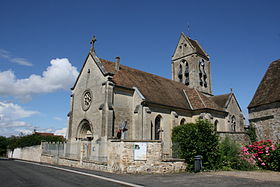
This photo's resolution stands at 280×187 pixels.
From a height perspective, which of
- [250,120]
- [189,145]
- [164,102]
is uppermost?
[164,102]

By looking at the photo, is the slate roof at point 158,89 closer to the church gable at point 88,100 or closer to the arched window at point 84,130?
the church gable at point 88,100

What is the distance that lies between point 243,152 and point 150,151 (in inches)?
264

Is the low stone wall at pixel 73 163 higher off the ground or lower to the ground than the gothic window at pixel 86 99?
lower

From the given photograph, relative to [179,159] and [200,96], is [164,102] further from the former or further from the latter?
[179,159]

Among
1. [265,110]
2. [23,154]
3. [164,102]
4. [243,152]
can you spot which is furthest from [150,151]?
[23,154]

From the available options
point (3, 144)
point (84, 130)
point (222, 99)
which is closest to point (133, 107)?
point (84, 130)

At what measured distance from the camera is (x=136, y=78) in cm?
2555

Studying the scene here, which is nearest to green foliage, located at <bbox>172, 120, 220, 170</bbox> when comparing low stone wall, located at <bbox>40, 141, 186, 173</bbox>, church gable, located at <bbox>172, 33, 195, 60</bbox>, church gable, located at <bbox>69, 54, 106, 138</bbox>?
low stone wall, located at <bbox>40, 141, 186, 173</bbox>

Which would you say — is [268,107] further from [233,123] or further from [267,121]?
[233,123]

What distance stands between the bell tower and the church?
422cm

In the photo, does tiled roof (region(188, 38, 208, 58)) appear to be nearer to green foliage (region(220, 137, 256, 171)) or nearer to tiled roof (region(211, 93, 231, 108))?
tiled roof (region(211, 93, 231, 108))

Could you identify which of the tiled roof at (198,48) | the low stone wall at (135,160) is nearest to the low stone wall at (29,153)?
the low stone wall at (135,160)

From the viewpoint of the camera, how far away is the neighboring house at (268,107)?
20.0 m

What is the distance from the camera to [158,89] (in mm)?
26250
